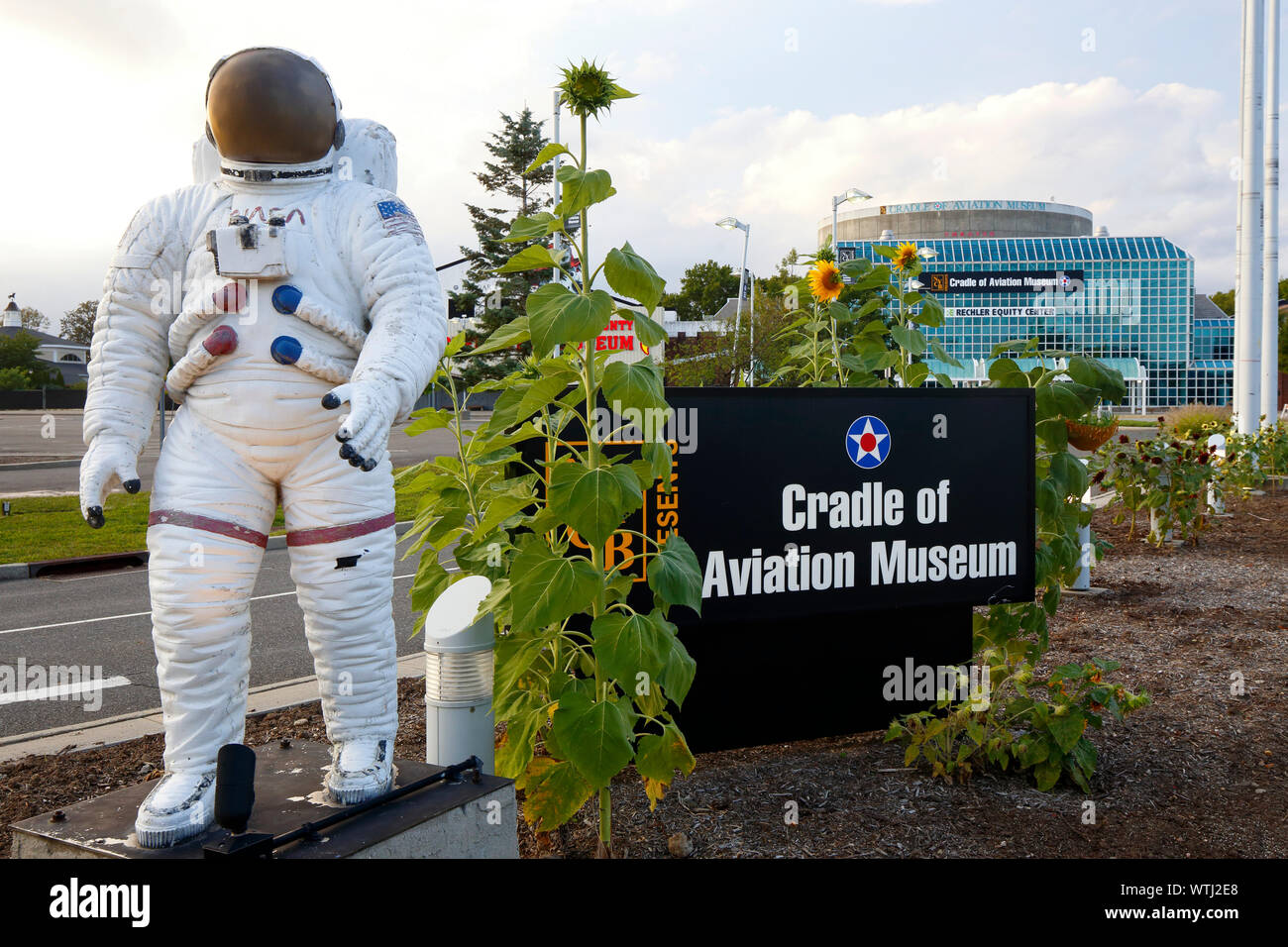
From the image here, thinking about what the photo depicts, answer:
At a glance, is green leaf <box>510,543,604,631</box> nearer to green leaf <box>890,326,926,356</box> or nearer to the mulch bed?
the mulch bed

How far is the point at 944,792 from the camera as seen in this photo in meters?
3.68

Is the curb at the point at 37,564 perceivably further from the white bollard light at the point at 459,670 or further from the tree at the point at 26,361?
the tree at the point at 26,361

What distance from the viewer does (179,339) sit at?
269 centimetres

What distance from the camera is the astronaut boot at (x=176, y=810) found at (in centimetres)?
239

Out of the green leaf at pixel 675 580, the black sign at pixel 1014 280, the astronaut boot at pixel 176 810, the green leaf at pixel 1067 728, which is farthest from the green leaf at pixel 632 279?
the black sign at pixel 1014 280

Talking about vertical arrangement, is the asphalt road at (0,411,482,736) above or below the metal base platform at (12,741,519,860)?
below

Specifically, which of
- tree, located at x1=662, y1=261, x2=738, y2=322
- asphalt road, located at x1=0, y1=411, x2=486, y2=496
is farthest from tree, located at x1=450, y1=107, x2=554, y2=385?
tree, located at x1=662, y1=261, x2=738, y2=322

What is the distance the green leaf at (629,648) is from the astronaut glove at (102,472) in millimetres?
1251

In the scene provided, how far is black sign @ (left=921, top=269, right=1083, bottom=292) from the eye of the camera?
72.1m

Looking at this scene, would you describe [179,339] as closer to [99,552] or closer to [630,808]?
[630,808]

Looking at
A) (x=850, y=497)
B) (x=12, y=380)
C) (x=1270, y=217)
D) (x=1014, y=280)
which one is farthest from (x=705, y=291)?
(x=850, y=497)

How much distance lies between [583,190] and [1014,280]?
250ft

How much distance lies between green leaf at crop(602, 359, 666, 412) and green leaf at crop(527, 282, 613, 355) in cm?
14
